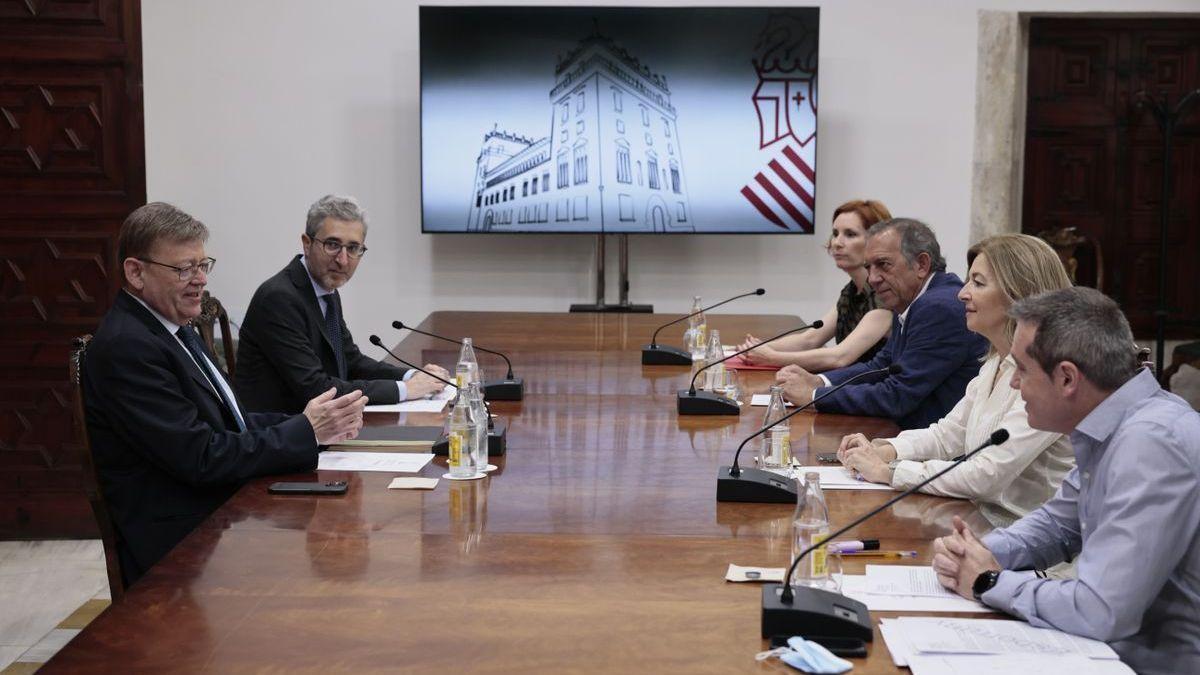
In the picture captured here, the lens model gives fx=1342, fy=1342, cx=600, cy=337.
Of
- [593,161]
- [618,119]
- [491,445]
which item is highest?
[618,119]

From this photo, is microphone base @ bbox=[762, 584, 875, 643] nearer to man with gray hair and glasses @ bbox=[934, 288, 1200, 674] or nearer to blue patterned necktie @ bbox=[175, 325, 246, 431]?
man with gray hair and glasses @ bbox=[934, 288, 1200, 674]

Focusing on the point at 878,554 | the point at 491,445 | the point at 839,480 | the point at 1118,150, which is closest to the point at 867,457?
the point at 839,480

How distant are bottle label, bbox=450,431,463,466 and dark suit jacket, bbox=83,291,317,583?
13.9 inches

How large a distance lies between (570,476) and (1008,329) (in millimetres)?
1065

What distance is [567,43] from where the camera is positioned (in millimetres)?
6832

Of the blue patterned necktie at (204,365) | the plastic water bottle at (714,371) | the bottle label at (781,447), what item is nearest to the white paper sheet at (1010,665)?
the bottle label at (781,447)

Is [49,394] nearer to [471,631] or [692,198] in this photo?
[692,198]

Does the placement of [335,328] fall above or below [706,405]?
above

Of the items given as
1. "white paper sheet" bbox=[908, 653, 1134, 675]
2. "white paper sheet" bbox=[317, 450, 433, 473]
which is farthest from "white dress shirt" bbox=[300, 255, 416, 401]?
"white paper sheet" bbox=[908, 653, 1134, 675]

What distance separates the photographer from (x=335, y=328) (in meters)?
4.41

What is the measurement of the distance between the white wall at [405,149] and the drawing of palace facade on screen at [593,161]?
1.12 feet

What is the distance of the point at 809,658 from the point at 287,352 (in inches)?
101

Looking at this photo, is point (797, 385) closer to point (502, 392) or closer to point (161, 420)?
point (502, 392)

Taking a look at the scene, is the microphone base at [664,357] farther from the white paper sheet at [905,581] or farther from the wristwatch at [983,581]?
the wristwatch at [983,581]
